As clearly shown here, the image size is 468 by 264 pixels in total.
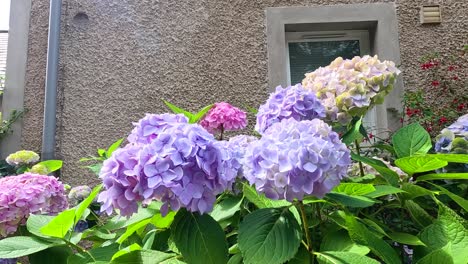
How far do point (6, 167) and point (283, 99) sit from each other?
2.88m

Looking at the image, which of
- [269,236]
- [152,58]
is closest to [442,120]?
[152,58]

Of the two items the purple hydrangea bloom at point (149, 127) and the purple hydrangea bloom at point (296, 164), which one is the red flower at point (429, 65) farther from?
the purple hydrangea bloom at point (149, 127)

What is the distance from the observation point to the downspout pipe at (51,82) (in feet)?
11.1

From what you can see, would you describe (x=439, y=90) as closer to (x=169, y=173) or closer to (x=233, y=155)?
(x=233, y=155)

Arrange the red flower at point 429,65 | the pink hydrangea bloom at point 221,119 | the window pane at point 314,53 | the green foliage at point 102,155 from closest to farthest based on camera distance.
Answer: the green foliage at point 102,155
the pink hydrangea bloom at point 221,119
the red flower at point 429,65
the window pane at point 314,53

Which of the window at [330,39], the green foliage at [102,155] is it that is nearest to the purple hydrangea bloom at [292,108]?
the green foliage at [102,155]

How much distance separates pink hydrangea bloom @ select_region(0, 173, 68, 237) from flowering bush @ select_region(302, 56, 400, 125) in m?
0.93

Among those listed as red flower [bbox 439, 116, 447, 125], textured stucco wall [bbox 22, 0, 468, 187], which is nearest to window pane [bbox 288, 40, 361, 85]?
textured stucco wall [bbox 22, 0, 468, 187]

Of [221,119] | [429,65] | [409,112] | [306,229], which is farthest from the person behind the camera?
[429,65]

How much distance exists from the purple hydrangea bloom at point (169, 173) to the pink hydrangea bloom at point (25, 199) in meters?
0.61

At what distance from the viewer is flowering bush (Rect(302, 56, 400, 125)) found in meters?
1.19

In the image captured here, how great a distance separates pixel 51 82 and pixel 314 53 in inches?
88.0

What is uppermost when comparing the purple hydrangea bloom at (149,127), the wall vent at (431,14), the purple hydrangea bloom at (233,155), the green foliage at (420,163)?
the wall vent at (431,14)

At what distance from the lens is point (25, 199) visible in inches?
51.6
